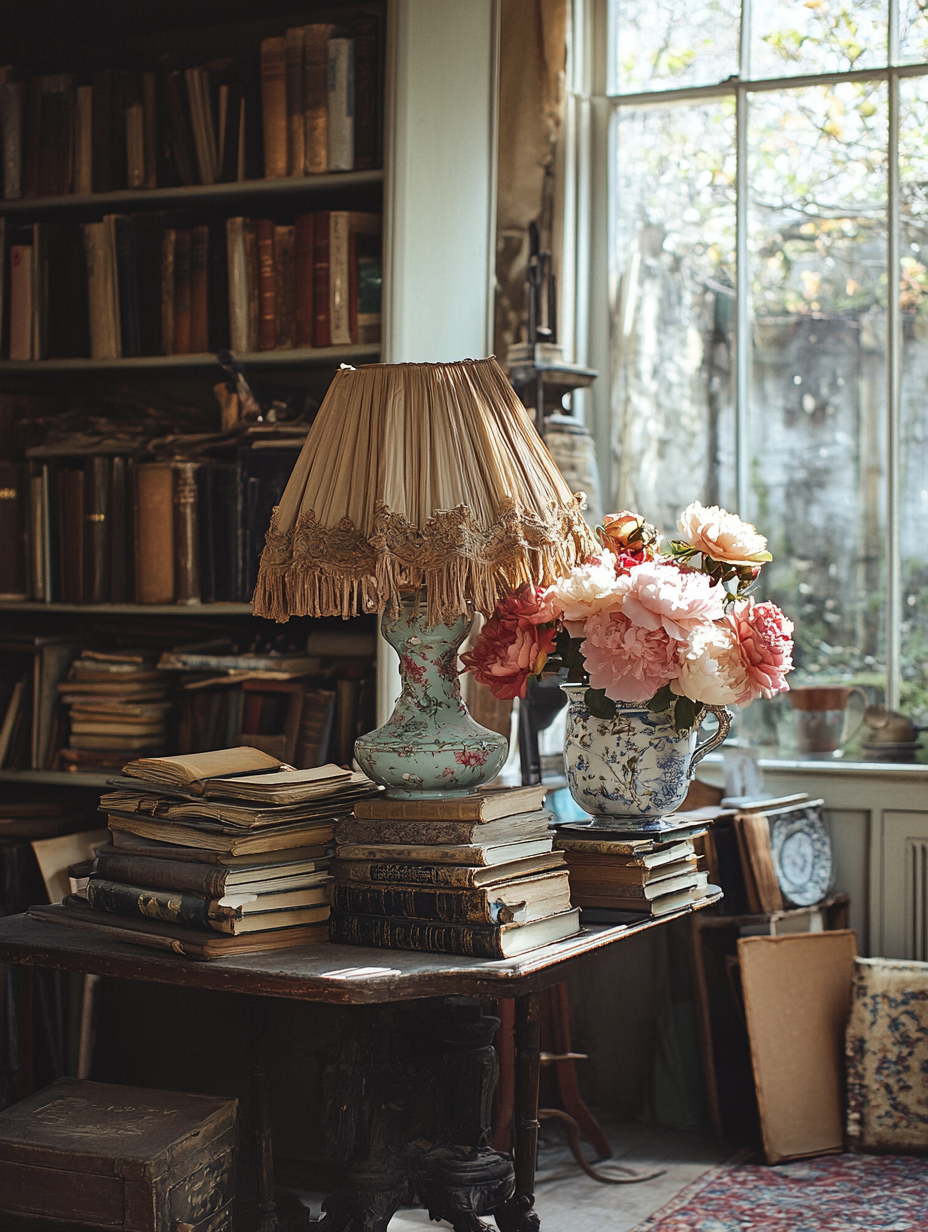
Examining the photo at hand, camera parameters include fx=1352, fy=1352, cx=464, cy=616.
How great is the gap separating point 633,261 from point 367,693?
161 cm

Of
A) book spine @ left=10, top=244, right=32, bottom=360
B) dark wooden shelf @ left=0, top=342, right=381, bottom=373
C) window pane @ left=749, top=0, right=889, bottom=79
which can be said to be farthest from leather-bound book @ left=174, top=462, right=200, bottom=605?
window pane @ left=749, top=0, right=889, bottom=79

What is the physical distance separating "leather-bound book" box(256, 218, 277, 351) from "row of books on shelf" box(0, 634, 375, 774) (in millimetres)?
718

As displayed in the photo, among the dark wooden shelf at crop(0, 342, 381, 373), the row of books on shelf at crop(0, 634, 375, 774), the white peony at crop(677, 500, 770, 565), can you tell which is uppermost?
the dark wooden shelf at crop(0, 342, 381, 373)

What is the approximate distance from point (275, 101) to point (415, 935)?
196 centimetres

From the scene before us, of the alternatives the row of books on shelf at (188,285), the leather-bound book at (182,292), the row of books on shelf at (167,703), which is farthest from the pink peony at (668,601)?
the leather-bound book at (182,292)

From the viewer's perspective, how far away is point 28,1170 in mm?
1985

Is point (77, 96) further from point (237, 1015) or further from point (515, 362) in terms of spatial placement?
point (237, 1015)

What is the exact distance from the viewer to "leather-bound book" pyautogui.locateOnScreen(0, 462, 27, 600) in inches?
124

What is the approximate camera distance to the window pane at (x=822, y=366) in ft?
11.8

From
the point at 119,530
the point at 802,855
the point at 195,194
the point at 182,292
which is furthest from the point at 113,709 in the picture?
the point at 802,855

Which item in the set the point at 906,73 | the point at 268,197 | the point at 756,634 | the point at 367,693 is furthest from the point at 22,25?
the point at 756,634

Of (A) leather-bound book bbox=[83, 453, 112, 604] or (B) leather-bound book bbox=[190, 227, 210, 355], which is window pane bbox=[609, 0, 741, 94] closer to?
(B) leather-bound book bbox=[190, 227, 210, 355]

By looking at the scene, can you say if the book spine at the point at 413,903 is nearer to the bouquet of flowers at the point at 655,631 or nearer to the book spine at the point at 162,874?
the book spine at the point at 162,874

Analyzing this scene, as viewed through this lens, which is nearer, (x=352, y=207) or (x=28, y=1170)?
(x=28, y=1170)
